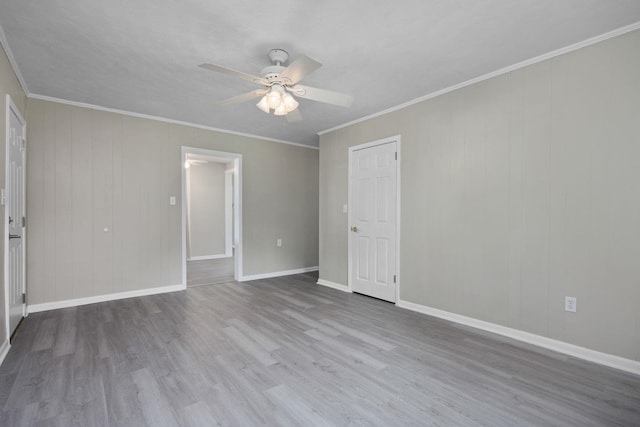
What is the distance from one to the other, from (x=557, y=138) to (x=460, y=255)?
4.43 ft

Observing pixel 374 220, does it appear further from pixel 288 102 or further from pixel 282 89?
pixel 282 89

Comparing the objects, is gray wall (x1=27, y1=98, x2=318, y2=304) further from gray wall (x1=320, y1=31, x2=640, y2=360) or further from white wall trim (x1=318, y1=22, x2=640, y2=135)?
gray wall (x1=320, y1=31, x2=640, y2=360)

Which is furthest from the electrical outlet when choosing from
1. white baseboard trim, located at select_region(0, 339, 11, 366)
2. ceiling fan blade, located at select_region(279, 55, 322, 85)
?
white baseboard trim, located at select_region(0, 339, 11, 366)

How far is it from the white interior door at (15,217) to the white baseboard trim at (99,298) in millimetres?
274

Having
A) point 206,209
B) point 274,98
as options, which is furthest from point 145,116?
point 206,209

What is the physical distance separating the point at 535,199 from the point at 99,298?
16.4 ft

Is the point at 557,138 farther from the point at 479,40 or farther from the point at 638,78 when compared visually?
the point at 479,40

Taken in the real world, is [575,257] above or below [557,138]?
below

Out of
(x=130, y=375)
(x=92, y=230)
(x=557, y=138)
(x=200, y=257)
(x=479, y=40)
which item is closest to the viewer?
(x=130, y=375)

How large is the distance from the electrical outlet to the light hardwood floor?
39cm

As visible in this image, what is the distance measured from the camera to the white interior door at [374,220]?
3.92m

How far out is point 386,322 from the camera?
3238 millimetres

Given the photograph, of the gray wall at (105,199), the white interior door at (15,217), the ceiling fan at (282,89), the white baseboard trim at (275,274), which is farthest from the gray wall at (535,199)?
the white interior door at (15,217)

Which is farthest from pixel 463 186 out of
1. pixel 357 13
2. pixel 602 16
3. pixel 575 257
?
pixel 357 13
